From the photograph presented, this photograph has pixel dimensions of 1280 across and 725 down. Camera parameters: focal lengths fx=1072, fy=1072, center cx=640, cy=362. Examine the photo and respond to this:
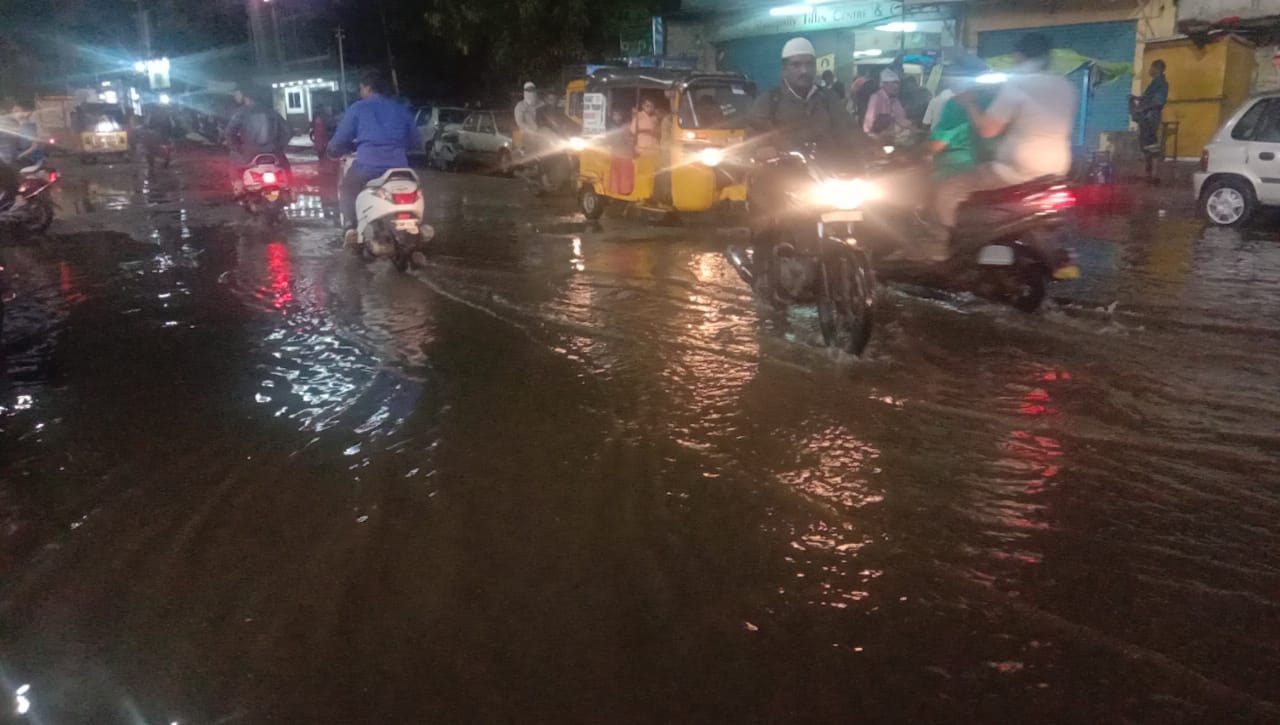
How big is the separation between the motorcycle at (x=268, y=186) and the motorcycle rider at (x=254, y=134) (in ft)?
0.38

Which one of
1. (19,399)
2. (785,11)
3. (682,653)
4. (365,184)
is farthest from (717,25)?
(682,653)

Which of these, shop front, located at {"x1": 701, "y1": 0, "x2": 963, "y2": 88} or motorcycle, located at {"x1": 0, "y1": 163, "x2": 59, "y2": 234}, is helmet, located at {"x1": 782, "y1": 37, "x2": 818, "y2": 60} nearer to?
motorcycle, located at {"x1": 0, "y1": 163, "x2": 59, "y2": 234}

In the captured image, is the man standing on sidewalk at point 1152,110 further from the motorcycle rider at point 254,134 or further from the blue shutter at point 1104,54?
the motorcycle rider at point 254,134

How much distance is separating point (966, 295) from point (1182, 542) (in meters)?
4.88

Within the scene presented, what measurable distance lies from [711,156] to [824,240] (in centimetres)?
655

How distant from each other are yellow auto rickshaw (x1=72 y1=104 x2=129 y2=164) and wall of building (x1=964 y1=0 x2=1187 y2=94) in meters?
23.4

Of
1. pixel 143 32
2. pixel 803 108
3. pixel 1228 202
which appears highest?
pixel 143 32

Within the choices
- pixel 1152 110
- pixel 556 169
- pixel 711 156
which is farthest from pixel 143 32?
pixel 1152 110

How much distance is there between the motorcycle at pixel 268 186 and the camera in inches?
566

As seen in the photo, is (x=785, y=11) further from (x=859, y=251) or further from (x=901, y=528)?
(x=901, y=528)

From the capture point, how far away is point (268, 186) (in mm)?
14352

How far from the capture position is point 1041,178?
23.8 feet

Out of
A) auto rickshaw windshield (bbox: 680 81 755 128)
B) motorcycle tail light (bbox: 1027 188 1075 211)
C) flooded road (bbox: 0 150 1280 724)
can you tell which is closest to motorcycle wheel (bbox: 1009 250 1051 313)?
flooded road (bbox: 0 150 1280 724)

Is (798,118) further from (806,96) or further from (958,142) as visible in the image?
(958,142)
